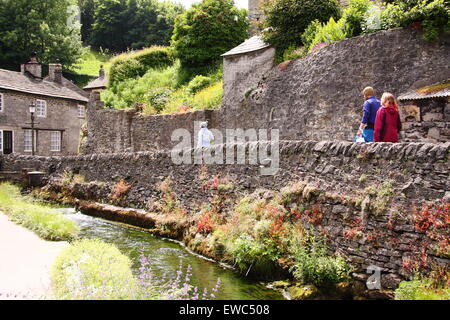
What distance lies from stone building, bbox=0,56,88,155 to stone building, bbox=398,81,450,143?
26.2 metres

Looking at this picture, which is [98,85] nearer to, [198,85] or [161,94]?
[161,94]

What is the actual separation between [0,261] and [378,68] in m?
10.5

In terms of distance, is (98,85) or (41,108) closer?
(41,108)

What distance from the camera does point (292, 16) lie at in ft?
56.9

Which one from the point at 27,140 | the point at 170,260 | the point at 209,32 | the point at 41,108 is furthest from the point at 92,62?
the point at 170,260

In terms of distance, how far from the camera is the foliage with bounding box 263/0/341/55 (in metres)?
17.2

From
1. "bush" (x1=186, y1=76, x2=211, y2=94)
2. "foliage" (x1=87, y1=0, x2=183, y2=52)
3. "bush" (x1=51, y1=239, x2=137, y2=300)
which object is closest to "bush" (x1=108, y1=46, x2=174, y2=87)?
"bush" (x1=186, y1=76, x2=211, y2=94)

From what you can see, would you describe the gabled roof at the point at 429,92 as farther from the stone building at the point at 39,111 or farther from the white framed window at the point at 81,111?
the white framed window at the point at 81,111

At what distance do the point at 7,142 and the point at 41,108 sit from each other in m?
3.57

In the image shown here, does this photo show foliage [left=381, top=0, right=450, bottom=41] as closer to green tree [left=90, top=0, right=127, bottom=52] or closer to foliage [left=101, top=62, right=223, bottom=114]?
foliage [left=101, top=62, right=223, bottom=114]

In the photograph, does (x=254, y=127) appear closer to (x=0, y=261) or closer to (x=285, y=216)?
(x=285, y=216)

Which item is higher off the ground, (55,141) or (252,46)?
(252,46)

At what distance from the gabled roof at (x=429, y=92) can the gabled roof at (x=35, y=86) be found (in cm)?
2607
